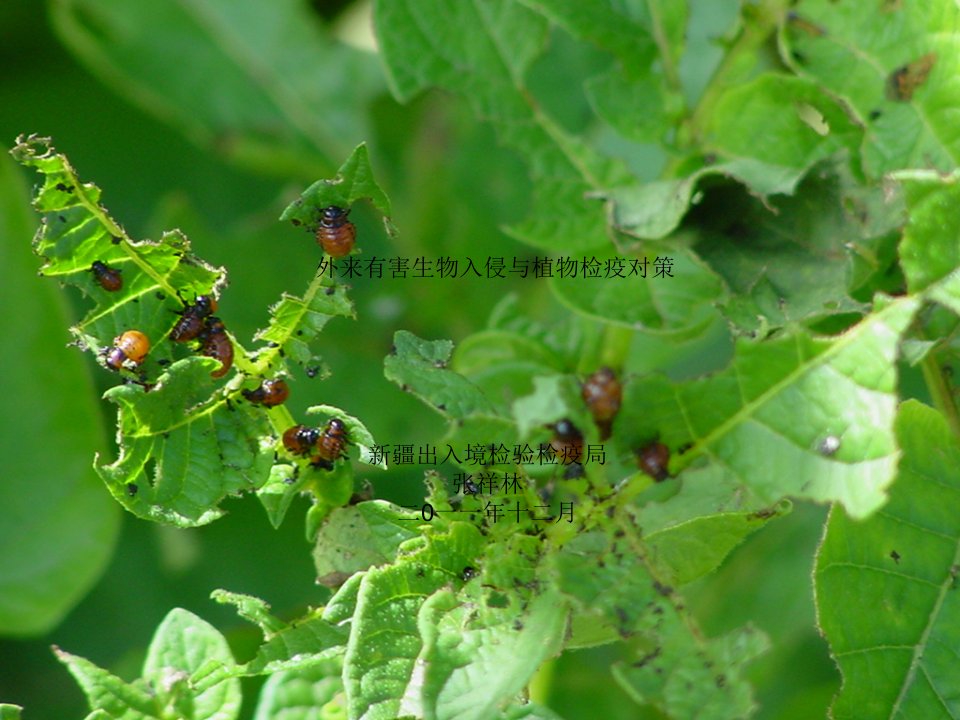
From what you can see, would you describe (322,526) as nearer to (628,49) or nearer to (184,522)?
(184,522)


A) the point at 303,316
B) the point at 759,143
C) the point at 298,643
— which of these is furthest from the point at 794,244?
the point at 298,643

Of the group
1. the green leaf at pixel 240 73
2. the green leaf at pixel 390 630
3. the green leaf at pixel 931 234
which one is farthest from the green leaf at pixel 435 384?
the green leaf at pixel 240 73

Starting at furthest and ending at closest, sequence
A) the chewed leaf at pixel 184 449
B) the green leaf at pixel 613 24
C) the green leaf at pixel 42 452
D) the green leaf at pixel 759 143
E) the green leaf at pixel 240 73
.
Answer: the green leaf at pixel 240 73, the green leaf at pixel 42 452, the green leaf at pixel 613 24, the green leaf at pixel 759 143, the chewed leaf at pixel 184 449

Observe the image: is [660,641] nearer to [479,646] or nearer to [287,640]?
[479,646]

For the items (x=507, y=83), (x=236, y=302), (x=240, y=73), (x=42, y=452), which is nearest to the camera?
(x=507, y=83)

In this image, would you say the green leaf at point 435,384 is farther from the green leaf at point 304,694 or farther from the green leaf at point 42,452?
the green leaf at point 42,452

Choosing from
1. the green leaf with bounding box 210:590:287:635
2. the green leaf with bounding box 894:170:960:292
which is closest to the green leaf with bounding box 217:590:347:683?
the green leaf with bounding box 210:590:287:635

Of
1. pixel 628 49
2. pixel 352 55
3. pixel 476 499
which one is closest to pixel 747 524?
pixel 476 499
